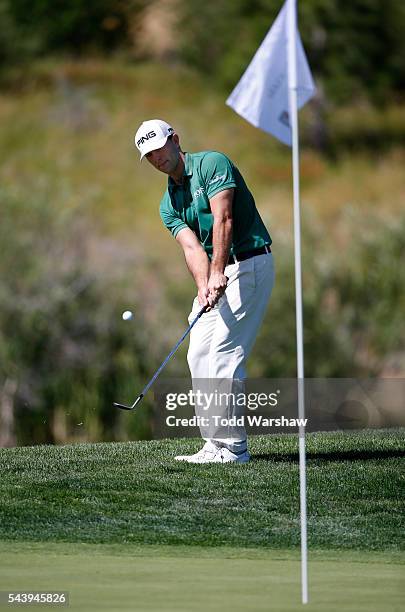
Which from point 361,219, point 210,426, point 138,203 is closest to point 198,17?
point 138,203

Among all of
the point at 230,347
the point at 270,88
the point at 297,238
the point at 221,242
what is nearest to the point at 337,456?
the point at 230,347

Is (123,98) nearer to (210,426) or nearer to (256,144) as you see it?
(256,144)

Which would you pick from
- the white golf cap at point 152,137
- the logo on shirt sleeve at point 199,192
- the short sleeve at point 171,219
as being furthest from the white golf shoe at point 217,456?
the white golf cap at point 152,137

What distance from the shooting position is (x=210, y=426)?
8758 mm

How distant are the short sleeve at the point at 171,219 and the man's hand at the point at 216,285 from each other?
0.57m

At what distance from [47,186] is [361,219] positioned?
937 cm

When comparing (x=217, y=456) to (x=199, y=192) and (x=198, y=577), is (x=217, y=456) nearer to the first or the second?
(x=199, y=192)

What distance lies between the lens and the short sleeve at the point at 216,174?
8.34 metres

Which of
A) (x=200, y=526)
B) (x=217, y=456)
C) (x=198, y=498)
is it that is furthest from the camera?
(x=217, y=456)

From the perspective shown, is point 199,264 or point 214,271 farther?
point 199,264

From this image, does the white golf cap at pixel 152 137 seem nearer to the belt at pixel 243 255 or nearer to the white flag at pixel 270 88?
the white flag at pixel 270 88

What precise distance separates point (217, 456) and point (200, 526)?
1.43 meters

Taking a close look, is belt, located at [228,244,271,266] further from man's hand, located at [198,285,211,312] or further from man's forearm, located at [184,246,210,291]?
man's hand, located at [198,285,211,312]

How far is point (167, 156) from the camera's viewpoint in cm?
844
